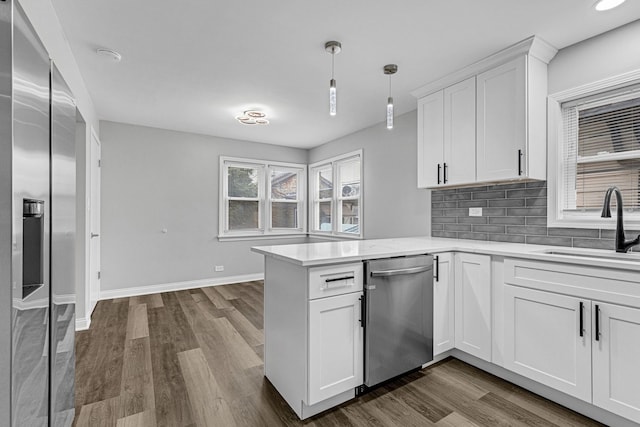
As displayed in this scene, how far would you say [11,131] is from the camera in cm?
82

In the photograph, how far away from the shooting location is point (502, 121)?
2.54 m

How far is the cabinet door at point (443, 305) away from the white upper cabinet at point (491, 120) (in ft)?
2.72

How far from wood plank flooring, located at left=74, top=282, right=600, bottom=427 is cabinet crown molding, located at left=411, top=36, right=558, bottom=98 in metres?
2.45

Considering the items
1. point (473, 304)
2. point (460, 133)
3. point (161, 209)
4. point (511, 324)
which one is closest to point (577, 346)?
point (511, 324)

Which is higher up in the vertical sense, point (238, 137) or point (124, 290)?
point (238, 137)

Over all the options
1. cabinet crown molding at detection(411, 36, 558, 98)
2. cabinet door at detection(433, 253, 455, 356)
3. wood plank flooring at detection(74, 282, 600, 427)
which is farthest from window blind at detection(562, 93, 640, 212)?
wood plank flooring at detection(74, 282, 600, 427)

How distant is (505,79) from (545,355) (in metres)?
2.04

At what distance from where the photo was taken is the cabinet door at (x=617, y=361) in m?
1.65

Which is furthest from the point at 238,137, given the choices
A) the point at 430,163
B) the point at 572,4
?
the point at 572,4

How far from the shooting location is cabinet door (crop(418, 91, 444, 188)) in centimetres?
303

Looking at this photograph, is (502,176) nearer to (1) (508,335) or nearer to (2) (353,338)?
(1) (508,335)

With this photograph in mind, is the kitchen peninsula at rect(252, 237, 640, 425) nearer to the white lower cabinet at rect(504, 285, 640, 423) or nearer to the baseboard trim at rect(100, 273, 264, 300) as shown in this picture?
the white lower cabinet at rect(504, 285, 640, 423)

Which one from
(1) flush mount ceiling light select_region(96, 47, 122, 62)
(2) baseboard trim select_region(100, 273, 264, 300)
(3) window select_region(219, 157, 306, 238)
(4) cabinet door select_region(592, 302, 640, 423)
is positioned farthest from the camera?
(3) window select_region(219, 157, 306, 238)

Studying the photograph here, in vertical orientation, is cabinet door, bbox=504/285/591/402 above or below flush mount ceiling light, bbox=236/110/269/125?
below
